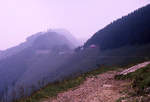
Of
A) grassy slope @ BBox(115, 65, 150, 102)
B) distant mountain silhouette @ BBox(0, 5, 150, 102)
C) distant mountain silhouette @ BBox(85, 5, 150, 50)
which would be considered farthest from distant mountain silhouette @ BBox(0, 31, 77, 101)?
grassy slope @ BBox(115, 65, 150, 102)

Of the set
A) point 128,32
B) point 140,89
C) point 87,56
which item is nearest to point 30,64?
point 87,56

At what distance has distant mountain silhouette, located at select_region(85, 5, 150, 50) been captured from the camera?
22.9 meters

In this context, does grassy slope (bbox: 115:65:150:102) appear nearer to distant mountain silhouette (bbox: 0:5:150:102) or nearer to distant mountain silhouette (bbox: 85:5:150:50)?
distant mountain silhouette (bbox: 0:5:150:102)

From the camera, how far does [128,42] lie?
2367 centimetres

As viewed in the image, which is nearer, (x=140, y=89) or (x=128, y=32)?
(x=140, y=89)

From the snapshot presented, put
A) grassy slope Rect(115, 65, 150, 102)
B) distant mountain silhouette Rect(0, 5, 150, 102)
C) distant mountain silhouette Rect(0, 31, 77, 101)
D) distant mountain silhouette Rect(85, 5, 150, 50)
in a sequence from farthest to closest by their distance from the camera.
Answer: distant mountain silhouette Rect(0, 31, 77, 101), distant mountain silhouette Rect(85, 5, 150, 50), distant mountain silhouette Rect(0, 5, 150, 102), grassy slope Rect(115, 65, 150, 102)

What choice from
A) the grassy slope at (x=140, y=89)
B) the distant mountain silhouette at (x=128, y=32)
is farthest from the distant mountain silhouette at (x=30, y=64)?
the grassy slope at (x=140, y=89)

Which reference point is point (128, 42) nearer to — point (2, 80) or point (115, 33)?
point (115, 33)

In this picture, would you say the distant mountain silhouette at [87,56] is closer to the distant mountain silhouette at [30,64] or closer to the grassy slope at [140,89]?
the distant mountain silhouette at [30,64]

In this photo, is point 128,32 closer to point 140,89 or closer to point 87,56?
point 87,56

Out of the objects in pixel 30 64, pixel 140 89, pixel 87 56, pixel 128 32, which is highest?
pixel 128 32

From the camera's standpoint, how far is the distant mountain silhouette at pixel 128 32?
22906 millimetres

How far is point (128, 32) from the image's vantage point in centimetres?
2480

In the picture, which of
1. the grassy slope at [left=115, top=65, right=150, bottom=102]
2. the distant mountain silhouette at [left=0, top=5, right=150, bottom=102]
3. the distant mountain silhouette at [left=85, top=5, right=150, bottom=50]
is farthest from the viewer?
the distant mountain silhouette at [left=85, top=5, right=150, bottom=50]
